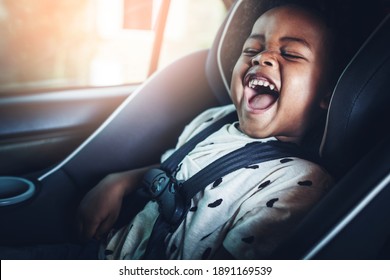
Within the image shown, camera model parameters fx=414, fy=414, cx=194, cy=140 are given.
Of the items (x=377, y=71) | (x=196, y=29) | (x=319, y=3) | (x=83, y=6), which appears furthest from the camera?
(x=196, y=29)

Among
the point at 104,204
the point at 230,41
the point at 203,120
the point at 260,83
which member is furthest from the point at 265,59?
the point at 104,204

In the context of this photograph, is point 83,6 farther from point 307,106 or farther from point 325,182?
point 325,182

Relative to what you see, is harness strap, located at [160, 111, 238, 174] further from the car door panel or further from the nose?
the car door panel

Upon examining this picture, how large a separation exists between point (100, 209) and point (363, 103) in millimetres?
592

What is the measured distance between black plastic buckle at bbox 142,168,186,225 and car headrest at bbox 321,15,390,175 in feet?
1.00

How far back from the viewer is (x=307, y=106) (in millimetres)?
768

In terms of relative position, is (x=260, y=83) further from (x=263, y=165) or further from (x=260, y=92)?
(x=263, y=165)

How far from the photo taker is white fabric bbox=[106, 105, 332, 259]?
25.2 inches

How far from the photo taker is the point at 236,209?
73 cm

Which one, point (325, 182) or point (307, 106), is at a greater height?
point (307, 106)

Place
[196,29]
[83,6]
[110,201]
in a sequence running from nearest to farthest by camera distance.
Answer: [110,201], [83,6], [196,29]

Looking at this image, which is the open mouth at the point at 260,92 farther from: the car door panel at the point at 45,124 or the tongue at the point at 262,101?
the car door panel at the point at 45,124
